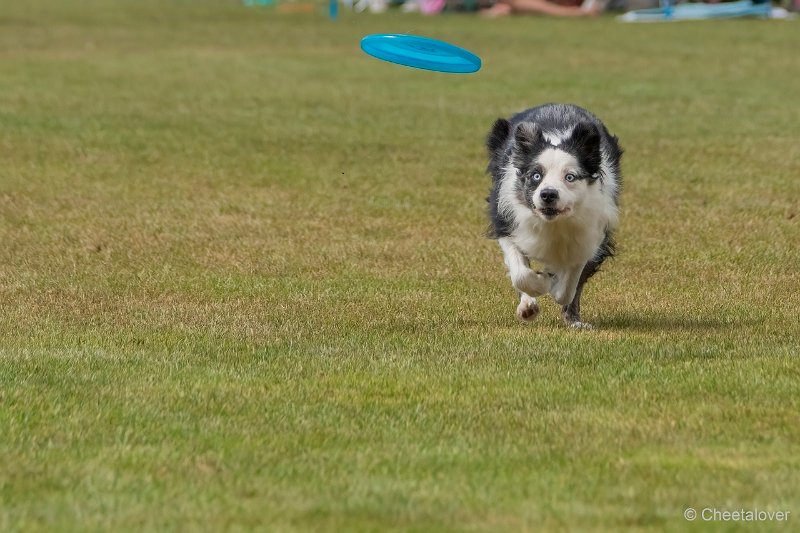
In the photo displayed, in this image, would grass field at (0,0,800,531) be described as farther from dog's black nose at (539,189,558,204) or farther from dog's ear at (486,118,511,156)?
dog's ear at (486,118,511,156)

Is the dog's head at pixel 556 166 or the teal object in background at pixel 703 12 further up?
the dog's head at pixel 556 166

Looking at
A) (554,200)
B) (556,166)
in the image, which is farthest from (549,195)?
(556,166)

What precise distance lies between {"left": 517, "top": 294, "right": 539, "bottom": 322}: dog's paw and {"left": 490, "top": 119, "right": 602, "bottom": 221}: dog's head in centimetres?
80

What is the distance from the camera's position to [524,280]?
10289 mm

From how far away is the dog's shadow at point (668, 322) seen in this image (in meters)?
10.5

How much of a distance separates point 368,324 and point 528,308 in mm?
1091

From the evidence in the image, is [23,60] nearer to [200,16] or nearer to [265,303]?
[200,16]

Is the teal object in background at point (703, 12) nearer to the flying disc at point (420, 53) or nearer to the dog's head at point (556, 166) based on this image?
the flying disc at point (420, 53)

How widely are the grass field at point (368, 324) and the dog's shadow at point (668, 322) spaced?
0.04m

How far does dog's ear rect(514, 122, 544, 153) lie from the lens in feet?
32.3

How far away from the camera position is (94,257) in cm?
1327

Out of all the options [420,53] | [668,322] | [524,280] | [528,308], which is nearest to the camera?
[524,280]

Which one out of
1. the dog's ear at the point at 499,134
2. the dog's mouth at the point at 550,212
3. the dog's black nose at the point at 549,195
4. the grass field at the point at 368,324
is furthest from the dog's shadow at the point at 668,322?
the dog's ear at the point at 499,134

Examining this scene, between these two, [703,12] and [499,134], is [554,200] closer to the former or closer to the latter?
[499,134]
